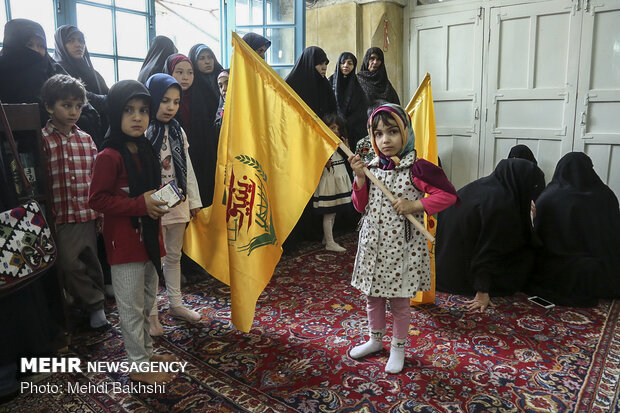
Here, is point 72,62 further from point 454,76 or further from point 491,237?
point 454,76

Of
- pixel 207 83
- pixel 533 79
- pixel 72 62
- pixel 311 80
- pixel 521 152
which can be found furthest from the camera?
pixel 533 79

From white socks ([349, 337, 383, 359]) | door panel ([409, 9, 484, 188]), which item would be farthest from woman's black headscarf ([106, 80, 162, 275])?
door panel ([409, 9, 484, 188])

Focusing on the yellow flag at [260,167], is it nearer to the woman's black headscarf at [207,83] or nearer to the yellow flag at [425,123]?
the yellow flag at [425,123]

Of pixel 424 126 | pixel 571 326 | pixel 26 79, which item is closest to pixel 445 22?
pixel 424 126

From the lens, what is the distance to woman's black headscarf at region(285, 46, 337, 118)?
398 cm

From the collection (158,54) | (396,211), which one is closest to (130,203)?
(396,211)

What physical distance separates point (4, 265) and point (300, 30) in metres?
3.62

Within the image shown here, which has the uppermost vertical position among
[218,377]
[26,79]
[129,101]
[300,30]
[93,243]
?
[300,30]

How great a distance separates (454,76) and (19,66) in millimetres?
4250

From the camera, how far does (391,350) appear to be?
210 centimetres

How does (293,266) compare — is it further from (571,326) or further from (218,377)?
(571,326)

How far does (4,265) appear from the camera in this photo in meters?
1.70

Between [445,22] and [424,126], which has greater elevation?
[445,22]

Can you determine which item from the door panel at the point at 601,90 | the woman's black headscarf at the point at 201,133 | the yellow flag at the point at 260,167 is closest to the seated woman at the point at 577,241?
the yellow flag at the point at 260,167
